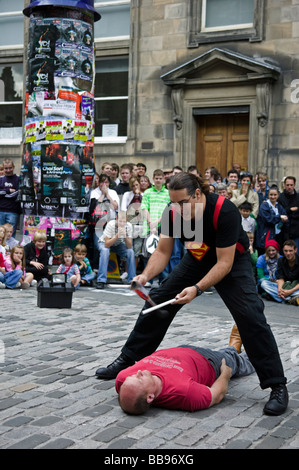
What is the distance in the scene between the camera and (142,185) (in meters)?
11.1

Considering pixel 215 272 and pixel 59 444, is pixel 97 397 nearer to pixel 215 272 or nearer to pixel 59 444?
pixel 59 444

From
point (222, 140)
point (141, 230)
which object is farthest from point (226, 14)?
point (141, 230)

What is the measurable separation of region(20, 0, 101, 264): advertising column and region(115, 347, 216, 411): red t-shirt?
6142mm

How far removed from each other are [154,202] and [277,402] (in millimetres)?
6395

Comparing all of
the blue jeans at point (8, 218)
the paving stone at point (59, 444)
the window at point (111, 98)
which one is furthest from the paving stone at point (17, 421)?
the window at point (111, 98)

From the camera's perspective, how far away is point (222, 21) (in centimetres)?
1474

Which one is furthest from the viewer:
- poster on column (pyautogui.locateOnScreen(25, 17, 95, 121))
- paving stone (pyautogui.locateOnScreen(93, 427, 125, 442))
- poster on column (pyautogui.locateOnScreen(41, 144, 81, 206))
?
poster on column (pyautogui.locateOnScreen(41, 144, 81, 206))

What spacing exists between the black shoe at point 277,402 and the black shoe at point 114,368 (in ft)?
3.66

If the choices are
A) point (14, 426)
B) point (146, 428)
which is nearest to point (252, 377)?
point (146, 428)

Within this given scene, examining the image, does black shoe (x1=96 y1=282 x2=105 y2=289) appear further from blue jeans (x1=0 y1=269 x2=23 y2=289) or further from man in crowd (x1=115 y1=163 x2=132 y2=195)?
man in crowd (x1=115 y1=163 x2=132 y2=195)

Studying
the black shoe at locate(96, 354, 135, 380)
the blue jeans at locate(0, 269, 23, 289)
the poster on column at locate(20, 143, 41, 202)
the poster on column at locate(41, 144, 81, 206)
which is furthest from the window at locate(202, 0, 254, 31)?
the black shoe at locate(96, 354, 135, 380)

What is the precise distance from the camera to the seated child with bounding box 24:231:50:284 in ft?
33.4

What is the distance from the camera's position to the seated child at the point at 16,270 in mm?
9703

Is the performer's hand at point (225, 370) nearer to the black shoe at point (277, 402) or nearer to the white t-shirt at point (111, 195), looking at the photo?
the black shoe at point (277, 402)
